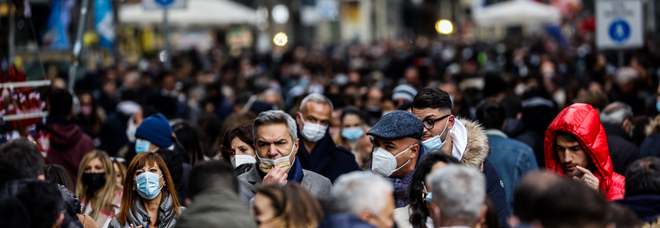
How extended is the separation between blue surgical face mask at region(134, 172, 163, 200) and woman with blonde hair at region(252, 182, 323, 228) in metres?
1.51

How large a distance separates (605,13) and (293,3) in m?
35.6

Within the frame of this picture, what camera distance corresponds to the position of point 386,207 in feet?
10.2

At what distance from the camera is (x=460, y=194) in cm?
307

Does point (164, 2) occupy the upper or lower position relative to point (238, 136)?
upper

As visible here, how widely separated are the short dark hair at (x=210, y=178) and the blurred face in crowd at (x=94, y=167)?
8.98 feet

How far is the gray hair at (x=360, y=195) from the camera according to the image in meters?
3.03

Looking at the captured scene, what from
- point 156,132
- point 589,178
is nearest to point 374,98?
point 156,132

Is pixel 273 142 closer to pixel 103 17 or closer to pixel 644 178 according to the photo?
pixel 644 178

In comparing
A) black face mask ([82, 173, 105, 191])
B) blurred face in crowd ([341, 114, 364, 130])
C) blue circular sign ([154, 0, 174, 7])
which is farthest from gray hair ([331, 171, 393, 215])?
blue circular sign ([154, 0, 174, 7])

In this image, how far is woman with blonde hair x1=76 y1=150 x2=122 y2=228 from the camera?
575 cm

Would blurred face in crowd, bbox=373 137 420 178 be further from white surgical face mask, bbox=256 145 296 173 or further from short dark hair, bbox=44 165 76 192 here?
short dark hair, bbox=44 165 76 192

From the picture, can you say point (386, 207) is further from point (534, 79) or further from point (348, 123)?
point (534, 79)

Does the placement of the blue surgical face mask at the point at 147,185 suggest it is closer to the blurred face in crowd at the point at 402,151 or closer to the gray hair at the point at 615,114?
the blurred face in crowd at the point at 402,151

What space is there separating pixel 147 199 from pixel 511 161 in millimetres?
3052
